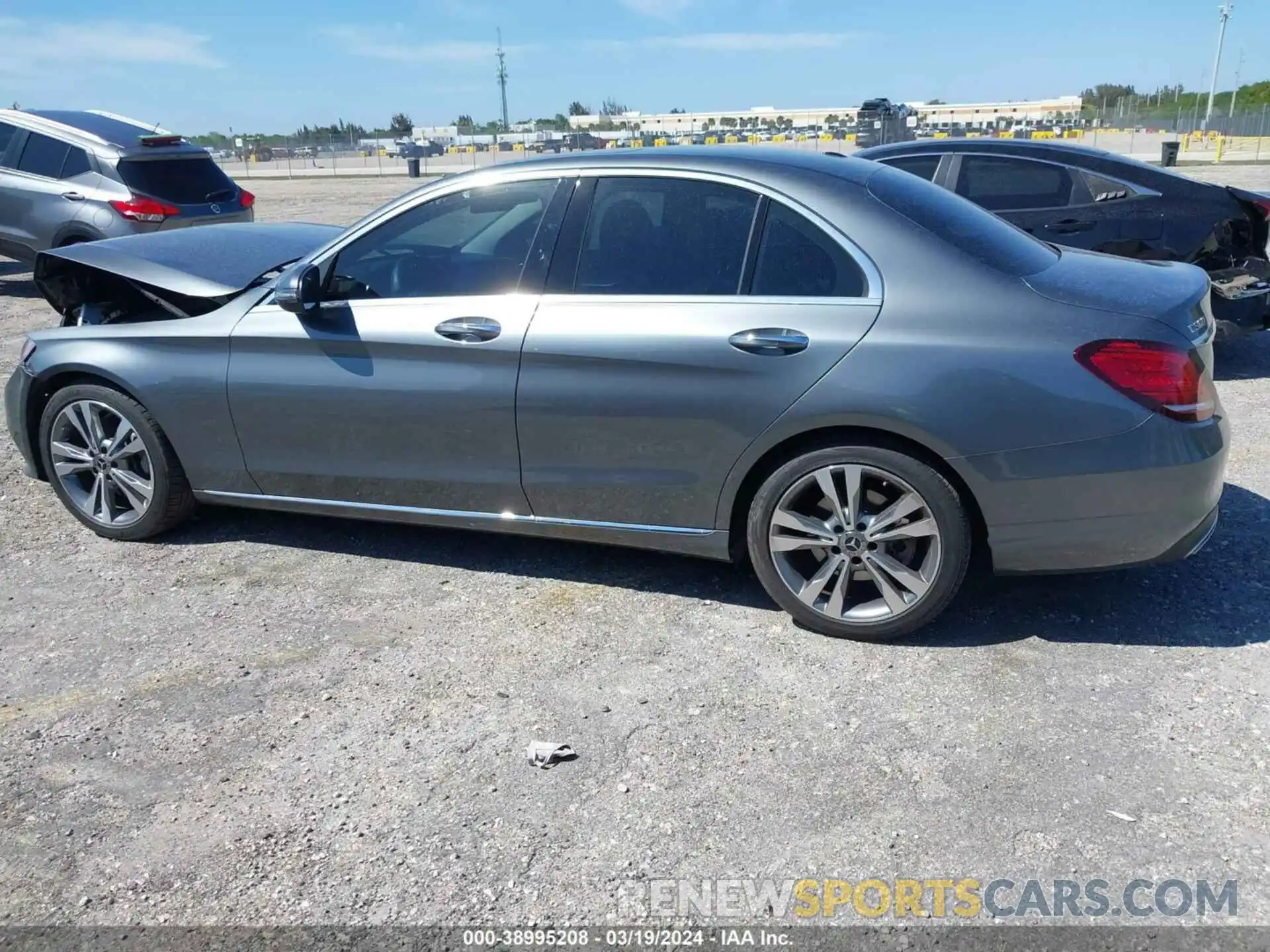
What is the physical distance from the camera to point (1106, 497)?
11.3 ft

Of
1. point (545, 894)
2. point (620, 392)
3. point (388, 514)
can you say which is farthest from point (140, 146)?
point (545, 894)

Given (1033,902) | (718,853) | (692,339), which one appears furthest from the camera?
(692,339)

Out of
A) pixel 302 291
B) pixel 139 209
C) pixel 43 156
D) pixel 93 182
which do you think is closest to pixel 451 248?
pixel 302 291

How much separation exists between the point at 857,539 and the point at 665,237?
1.33m

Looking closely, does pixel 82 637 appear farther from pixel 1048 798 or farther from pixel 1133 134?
pixel 1133 134

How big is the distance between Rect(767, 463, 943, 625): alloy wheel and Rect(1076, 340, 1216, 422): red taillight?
0.72 m

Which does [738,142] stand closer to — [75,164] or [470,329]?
[75,164]

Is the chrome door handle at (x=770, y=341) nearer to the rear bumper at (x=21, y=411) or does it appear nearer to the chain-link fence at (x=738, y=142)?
the rear bumper at (x=21, y=411)

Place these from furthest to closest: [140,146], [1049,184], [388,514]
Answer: [140,146]
[1049,184]
[388,514]

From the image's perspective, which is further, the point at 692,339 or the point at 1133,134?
the point at 1133,134

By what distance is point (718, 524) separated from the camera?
12.9 ft

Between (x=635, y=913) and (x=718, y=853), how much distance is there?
297 millimetres

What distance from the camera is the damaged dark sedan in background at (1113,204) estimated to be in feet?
23.9

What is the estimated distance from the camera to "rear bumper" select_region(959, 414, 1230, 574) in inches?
134
